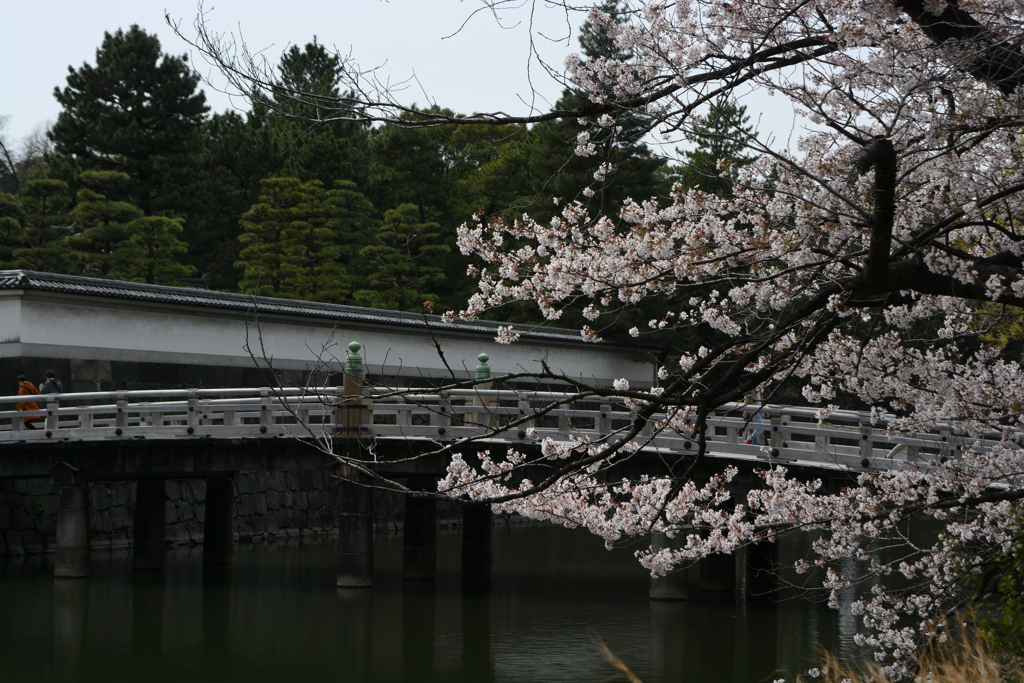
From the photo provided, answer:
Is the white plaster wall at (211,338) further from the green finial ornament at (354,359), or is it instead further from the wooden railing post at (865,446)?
the wooden railing post at (865,446)

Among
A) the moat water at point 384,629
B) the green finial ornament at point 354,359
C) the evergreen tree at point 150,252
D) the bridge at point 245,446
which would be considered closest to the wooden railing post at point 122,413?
the bridge at point 245,446

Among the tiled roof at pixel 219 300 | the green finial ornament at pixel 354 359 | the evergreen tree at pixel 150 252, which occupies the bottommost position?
the green finial ornament at pixel 354 359

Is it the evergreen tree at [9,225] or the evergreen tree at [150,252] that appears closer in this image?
the evergreen tree at [9,225]

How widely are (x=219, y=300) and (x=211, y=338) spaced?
2.59ft

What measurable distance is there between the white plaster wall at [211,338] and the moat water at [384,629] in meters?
3.76

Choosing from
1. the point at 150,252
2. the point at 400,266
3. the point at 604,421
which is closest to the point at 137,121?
the point at 150,252

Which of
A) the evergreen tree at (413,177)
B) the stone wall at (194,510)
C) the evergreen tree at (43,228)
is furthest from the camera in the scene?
the evergreen tree at (413,177)

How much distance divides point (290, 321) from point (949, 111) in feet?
61.0

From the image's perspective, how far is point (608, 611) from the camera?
48.5 feet

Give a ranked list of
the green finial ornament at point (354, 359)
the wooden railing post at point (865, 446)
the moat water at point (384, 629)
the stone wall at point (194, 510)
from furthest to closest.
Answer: the stone wall at point (194, 510) < the green finial ornament at point (354, 359) < the wooden railing post at point (865, 446) < the moat water at point (384, 629)

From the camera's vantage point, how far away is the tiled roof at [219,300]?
18.6 metres

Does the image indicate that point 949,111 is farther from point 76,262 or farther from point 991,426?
point 76,262

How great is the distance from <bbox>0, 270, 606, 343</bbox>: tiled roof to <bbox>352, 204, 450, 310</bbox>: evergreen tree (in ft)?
8.78

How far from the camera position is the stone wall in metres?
19.6
